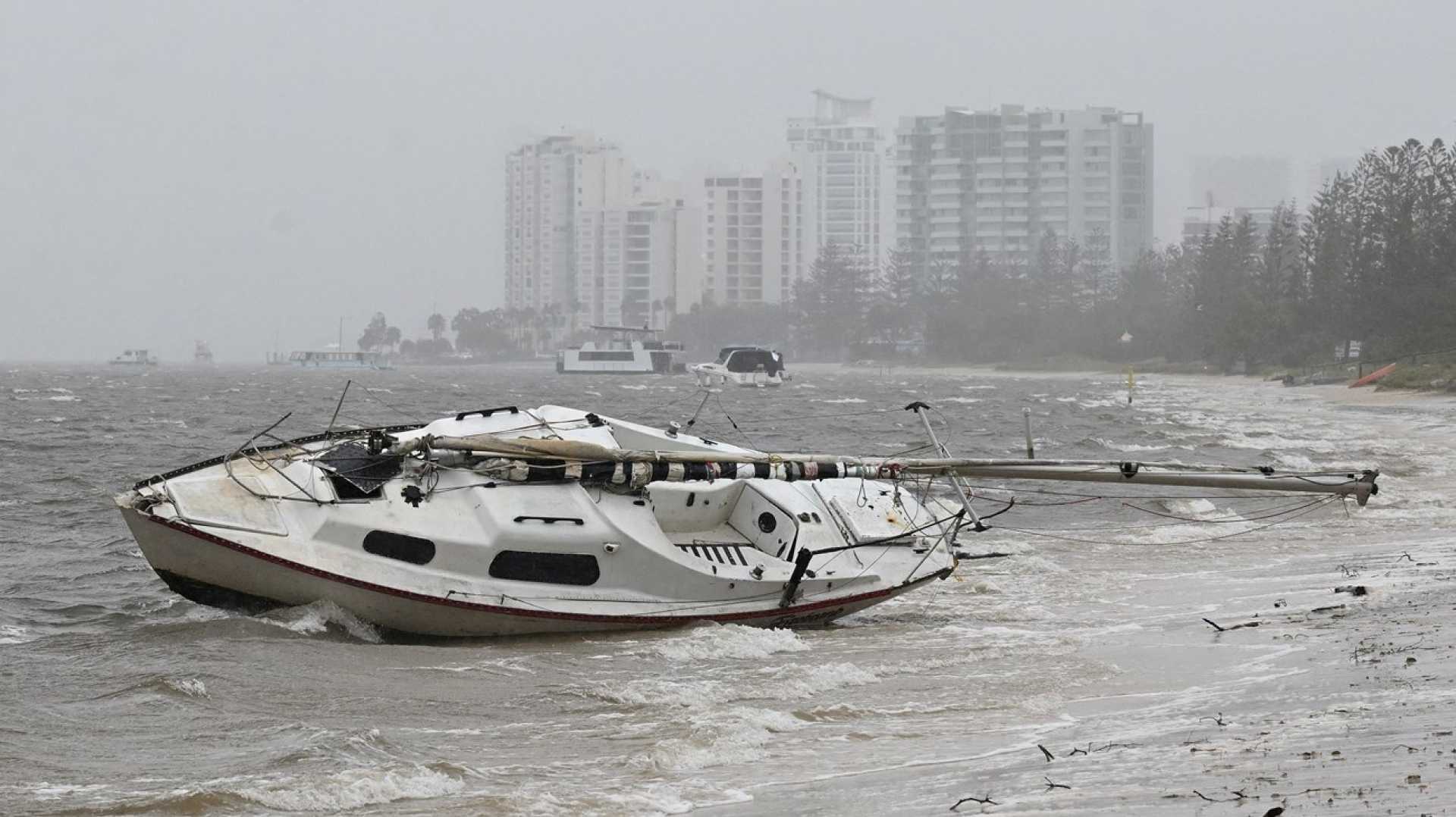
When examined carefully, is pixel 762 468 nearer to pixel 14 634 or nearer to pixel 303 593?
pixel 303 593

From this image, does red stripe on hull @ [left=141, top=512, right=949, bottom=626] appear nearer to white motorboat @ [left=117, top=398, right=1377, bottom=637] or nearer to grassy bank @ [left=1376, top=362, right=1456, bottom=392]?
white motorboat @ [left=117, top=398, right=1377, bottom=637]

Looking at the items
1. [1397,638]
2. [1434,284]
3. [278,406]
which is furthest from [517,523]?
[1434,284]

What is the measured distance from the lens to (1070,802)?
1044cm

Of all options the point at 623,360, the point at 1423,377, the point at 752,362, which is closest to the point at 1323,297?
the point at 1423,377

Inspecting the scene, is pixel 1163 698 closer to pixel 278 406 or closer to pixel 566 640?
pixel 566 640

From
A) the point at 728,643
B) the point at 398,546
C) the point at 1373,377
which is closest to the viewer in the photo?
the point at 398,546

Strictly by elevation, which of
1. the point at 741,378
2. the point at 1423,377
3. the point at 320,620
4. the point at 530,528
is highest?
the point at 1423,377

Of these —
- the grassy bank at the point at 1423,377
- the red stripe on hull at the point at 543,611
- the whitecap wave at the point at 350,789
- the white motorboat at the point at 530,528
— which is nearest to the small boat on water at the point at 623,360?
the grassy bank at the point at 1423,377

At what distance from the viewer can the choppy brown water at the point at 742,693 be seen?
1162 centimetres

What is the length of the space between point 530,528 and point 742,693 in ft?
13.1

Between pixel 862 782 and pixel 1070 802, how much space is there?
1.78 m

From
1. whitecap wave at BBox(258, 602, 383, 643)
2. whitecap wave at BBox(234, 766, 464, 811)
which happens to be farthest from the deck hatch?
whitecap wave at BBox(234, 766, 464, 811)

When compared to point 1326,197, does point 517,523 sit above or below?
below

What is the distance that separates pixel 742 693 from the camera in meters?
15.5
